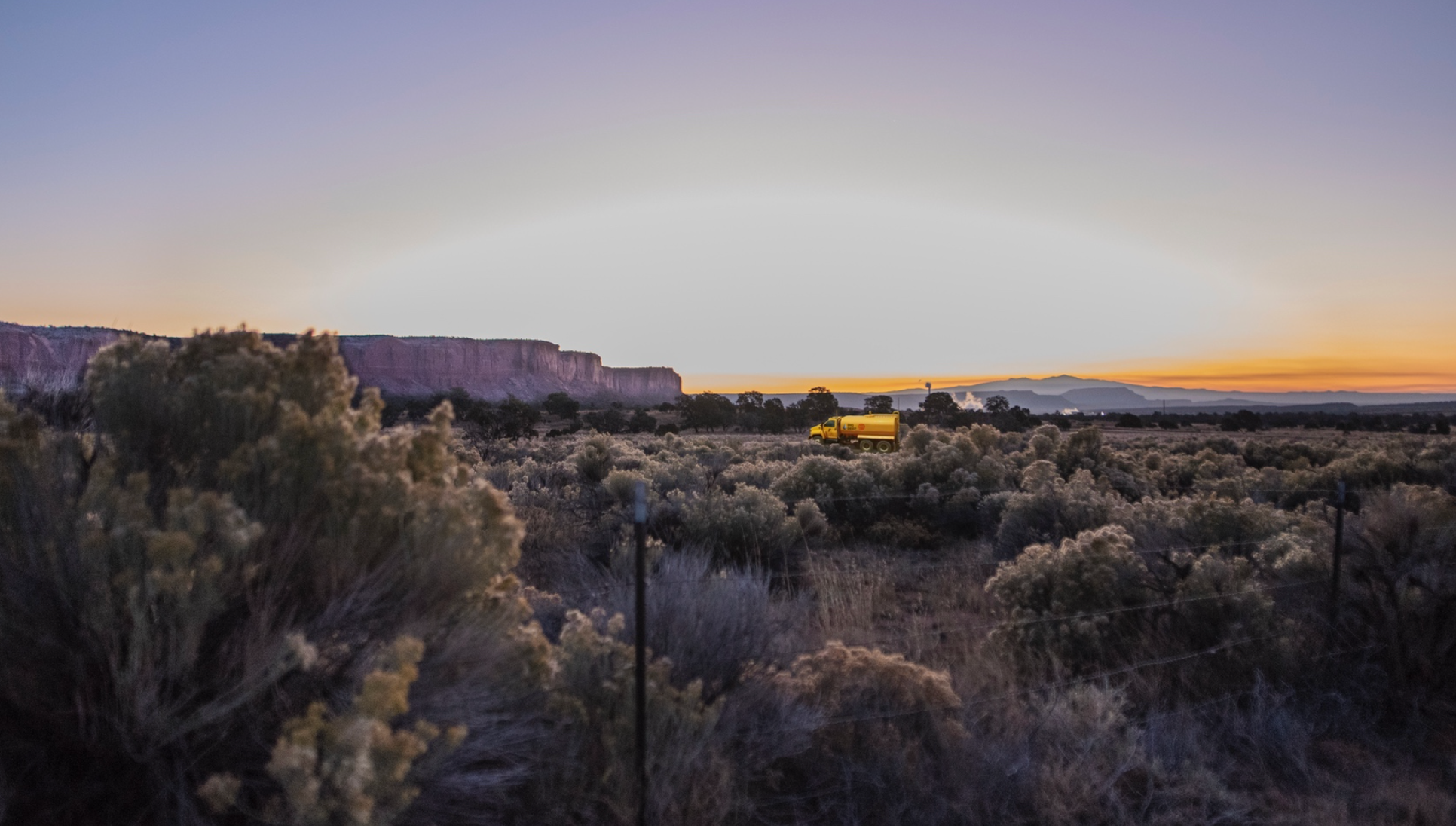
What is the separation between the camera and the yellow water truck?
26734 mm

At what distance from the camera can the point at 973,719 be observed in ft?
14.3

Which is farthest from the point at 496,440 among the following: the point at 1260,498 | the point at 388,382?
the point at 388,382

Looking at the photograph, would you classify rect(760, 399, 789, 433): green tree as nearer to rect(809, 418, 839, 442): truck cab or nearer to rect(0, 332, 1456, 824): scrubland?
rect(809, 418, 839, 442): truck cab

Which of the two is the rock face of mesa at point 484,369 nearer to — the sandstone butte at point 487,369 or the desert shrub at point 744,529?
the sandstone butte at point 487,369

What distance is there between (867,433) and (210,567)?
25.5 m

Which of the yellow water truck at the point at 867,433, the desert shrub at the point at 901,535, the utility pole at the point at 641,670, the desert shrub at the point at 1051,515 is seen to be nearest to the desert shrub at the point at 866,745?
the utility pole at the point at 641,670

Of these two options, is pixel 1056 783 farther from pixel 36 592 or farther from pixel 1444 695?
pixel 36 592

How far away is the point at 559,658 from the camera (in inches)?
141

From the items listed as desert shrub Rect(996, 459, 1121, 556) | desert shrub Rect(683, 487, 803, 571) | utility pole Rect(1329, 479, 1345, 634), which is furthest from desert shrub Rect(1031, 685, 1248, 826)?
desert shrub Rect(996, 459, 1121, 556)

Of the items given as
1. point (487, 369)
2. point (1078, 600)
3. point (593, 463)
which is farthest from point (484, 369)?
point (1078, 600)

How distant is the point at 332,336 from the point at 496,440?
19972mm

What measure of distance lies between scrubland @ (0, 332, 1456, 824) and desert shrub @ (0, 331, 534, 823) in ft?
0.04

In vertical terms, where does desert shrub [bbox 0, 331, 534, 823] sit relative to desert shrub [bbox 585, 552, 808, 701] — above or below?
above

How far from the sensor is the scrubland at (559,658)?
2.49 meters
